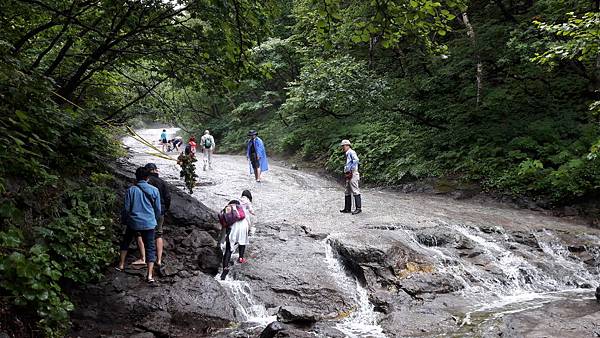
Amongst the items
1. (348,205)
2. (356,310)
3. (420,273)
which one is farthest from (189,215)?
(420,273)

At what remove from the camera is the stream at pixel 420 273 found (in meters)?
6.65

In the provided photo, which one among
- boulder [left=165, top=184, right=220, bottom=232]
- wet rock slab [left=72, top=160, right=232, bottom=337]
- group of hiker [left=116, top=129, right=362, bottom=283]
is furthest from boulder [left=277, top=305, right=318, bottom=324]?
boulder [left=165, top=184, right=220, bottom=232]

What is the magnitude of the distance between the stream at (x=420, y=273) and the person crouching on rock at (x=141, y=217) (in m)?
1.64

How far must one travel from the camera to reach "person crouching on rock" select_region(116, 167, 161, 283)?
6879 mm

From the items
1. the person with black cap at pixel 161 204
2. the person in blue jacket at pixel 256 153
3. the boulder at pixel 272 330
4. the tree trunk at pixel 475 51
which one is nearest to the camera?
the boulder at pixel 272 330

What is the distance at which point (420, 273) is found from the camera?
27.1ft

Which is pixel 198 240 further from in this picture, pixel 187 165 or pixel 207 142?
pixel 207 142

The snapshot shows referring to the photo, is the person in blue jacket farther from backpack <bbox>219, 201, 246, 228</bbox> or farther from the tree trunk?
the tree trunk

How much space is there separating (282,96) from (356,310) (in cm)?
2450

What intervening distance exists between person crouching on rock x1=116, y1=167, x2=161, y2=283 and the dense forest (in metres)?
0.40

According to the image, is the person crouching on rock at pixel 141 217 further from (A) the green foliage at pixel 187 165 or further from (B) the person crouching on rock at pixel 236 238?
(A) the green foliage at pixel 187 165

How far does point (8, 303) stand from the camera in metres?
4.73

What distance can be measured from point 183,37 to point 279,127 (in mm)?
21451

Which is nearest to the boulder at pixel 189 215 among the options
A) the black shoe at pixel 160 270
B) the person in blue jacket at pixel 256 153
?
the black shoe at pixel 160 270
